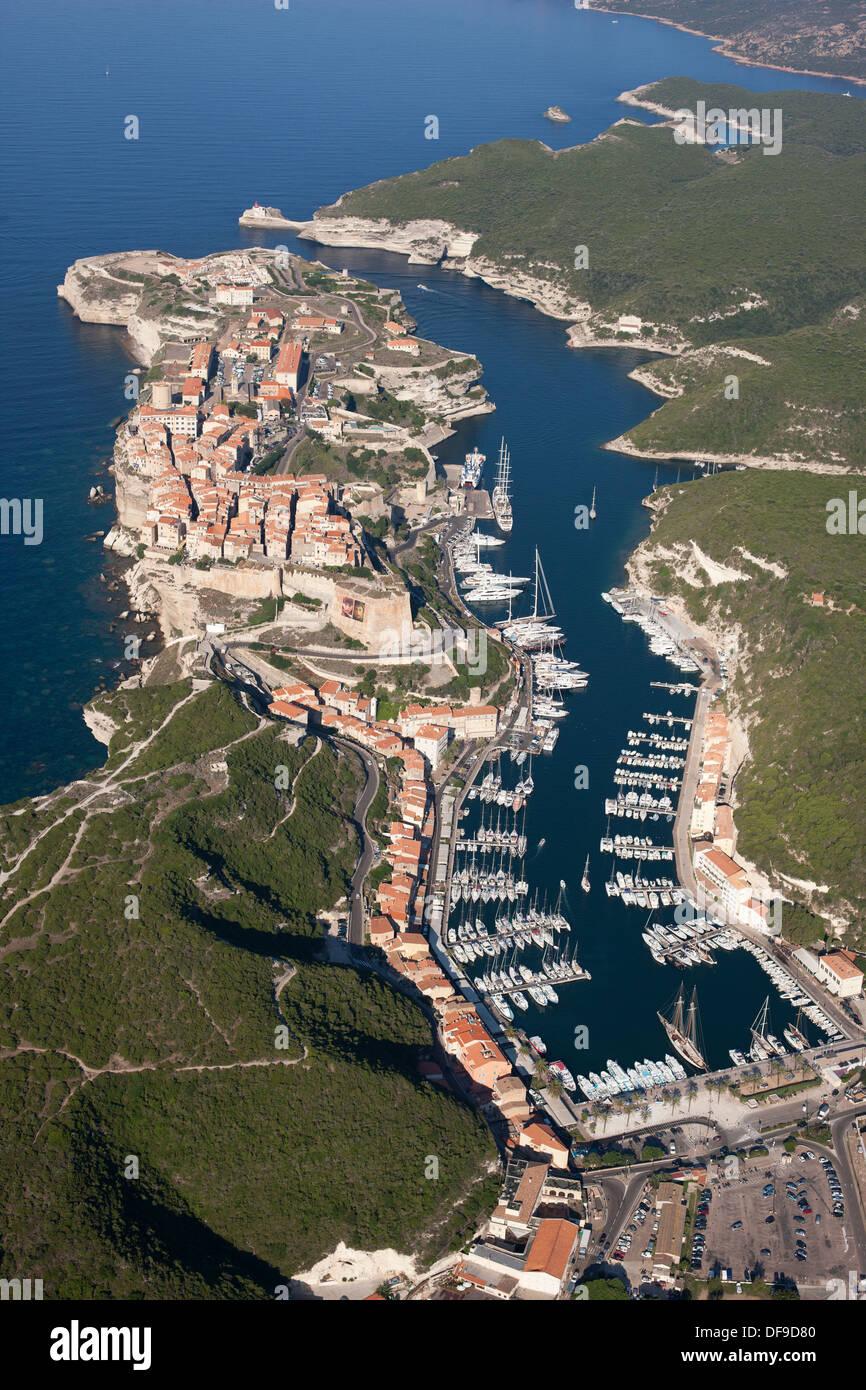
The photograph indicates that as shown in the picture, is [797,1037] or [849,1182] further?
[797,1037]

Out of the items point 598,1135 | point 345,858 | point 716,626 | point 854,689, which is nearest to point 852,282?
point 716,626

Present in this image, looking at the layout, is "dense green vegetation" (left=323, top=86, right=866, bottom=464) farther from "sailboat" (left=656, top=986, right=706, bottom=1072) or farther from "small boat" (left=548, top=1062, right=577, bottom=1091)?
"small boat" (left=548, top=1062, right=577, bottom=1091)

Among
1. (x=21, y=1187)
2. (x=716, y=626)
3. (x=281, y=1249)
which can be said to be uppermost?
(x=716, y=626)

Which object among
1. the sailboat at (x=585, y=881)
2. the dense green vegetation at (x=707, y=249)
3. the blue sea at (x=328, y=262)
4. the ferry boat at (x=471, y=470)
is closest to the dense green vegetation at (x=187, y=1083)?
the blue sea at (x=328, y=262)

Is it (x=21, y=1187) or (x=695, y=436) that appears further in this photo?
(x=695, y=436)

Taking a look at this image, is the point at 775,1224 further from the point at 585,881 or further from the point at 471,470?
the point at 471,470

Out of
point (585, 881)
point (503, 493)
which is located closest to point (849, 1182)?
point (585, 881)

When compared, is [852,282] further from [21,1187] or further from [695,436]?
[21,1187]
